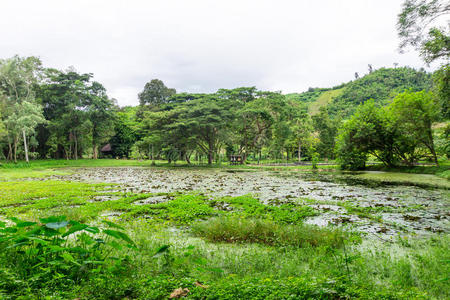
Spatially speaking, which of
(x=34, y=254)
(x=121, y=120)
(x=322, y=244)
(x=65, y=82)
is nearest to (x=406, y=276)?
(x=322, y=244)

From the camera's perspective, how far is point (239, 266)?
3258 mm

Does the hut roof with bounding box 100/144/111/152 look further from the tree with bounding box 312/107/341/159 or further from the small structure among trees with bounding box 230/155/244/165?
the tree with bounding box 312/107/341/159

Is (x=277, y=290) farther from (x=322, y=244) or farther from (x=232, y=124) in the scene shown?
(x=232, y=124)

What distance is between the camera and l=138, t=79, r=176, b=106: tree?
51875 millimetres

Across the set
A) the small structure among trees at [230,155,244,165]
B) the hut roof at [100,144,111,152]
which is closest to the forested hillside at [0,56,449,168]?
the small structure among trees at [230,155,244,165]

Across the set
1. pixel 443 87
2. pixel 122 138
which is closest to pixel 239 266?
pixel 443 87

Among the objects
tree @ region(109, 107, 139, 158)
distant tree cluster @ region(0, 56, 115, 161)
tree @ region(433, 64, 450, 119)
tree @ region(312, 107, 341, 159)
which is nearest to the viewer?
tree @ region(433, 64, 450, 119)

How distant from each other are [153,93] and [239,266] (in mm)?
53541

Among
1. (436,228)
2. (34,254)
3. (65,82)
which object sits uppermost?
(65,82)

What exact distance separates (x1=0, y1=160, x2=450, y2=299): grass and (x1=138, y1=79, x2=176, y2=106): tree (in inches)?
1939

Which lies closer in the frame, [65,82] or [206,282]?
[206,282]

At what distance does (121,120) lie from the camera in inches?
2074

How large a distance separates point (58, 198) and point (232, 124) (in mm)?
25050

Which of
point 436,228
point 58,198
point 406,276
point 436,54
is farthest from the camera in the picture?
point 436,54
